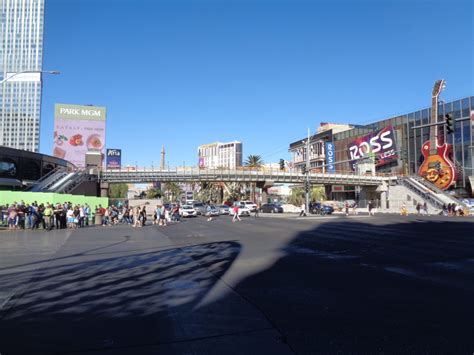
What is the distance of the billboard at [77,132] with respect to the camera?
3334 inches

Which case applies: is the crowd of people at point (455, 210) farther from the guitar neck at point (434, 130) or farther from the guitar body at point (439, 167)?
the guitar neck at point (434, 130)

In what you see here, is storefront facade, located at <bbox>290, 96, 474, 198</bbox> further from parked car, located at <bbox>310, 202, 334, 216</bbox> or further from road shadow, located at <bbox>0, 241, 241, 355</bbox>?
road shadow, located at <bbox>0, 241, 241, 355</bbox>

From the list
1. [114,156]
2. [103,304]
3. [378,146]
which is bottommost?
[103,304]

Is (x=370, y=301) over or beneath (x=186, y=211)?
beneath

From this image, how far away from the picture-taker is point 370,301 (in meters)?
7.15

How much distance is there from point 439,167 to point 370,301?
65.8 metres

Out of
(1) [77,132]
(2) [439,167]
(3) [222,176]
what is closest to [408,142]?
(2) [439,167]

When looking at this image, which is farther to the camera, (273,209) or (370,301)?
(273,209)

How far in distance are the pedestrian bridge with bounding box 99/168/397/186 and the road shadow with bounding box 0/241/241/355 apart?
57.0 metres

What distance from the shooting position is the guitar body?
64.6 m

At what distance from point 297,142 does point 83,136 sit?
182ft

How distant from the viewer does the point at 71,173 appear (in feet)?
165

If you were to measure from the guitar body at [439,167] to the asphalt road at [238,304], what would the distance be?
5706 centimetres

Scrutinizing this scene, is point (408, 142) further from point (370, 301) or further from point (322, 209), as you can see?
point (370, 301)
